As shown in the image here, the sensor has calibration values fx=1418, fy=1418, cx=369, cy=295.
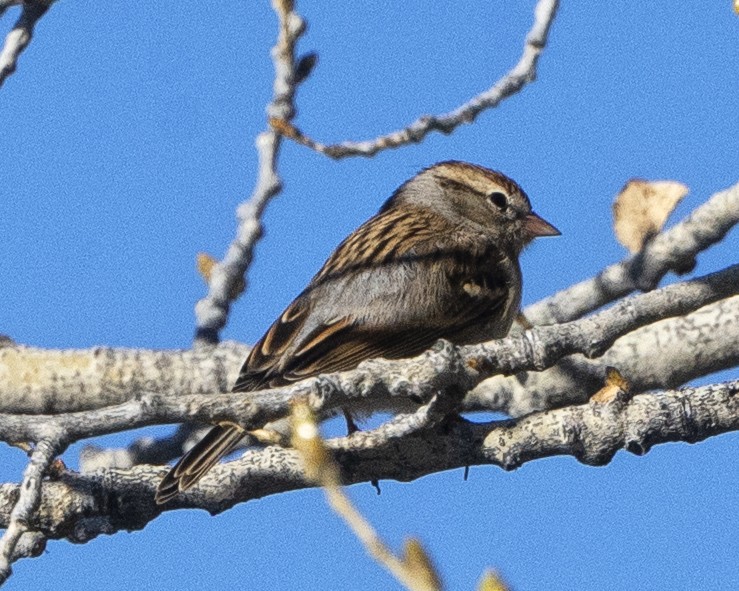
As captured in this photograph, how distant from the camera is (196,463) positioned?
13.5 feet

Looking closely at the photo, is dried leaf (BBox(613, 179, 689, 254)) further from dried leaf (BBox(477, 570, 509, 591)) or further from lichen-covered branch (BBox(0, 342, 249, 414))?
dried leaf (BBox(477, 570, 509, 591))

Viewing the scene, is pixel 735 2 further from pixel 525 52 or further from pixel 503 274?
pixel 503 274

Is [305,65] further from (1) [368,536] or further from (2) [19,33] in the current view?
(1) [368,536]

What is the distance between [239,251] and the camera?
17.3 ft

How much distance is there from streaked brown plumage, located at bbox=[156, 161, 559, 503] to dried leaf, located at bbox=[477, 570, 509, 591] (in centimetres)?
243

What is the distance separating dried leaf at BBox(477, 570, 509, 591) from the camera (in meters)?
1.89

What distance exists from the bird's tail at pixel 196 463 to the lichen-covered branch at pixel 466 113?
1.00 meters

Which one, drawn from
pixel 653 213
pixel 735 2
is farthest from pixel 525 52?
pixel 735 2

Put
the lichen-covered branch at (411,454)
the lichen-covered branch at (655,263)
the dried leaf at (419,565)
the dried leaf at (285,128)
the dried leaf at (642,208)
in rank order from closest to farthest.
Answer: the dried leaf at (419,565)
the lichen-covered branch at (411,454)
the dried leaf at (285,128)
the lichen-covered branch at (655,263)
the dried leaf at (642,208)

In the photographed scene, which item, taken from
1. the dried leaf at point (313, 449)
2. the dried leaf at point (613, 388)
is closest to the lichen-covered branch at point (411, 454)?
the dried leaf at point (613, 388)

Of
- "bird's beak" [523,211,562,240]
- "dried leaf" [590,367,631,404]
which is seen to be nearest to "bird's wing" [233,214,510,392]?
"bird's beak" [523,211,562,240]

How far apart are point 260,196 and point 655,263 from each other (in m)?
1.47

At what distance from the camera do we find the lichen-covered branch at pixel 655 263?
197 inches

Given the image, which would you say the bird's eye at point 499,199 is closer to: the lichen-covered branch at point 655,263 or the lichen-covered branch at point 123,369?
the lichen-covered branch at point 655,263
